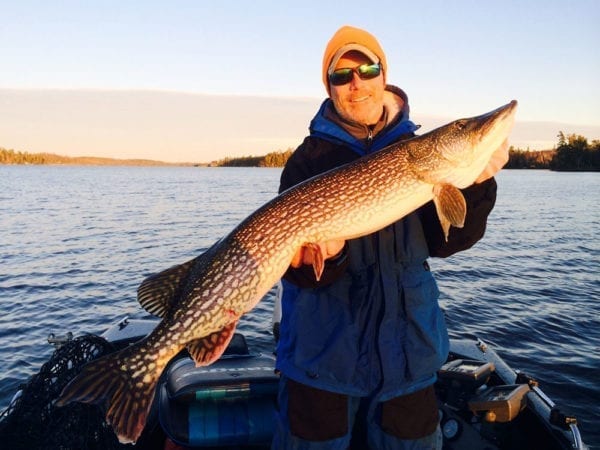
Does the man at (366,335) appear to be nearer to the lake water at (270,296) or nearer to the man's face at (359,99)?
the man's face at (359,99)

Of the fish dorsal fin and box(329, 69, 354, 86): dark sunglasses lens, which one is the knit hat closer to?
box(329, 69, 354, 86): dark sunglasses lens

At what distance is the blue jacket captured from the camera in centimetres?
246

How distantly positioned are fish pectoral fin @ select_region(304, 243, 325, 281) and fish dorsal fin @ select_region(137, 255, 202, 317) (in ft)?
2.34

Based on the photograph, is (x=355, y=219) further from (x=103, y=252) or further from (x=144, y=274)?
(x=103, y=252)

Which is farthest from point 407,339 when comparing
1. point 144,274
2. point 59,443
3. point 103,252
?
point 103,252

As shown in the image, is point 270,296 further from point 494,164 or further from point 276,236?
point 494,164

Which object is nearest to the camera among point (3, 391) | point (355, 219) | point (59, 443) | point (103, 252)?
point (355, 219)

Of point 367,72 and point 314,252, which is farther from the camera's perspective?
point 367,72

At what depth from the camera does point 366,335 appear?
254 centimetres

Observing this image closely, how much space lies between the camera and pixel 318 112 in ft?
10.0

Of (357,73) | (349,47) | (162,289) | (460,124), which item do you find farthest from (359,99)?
(162,289)

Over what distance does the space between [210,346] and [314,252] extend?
0.80m

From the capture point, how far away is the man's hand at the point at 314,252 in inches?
104

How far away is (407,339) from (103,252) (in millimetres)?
13187
